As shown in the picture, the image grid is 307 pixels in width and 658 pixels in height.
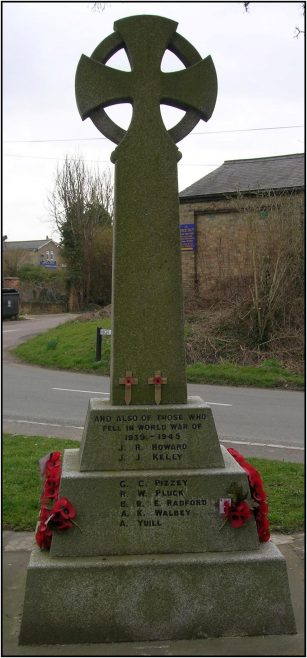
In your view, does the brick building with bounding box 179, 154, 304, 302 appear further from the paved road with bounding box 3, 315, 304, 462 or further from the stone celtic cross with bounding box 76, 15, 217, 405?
the stone celtic cross with bounding box 76, 15, 217, 405

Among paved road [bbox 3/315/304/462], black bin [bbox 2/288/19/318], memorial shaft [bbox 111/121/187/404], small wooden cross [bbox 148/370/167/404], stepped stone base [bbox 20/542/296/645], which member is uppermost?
black bin [bbox 2/288/19/318]

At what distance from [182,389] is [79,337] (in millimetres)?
16311

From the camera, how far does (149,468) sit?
151 inches

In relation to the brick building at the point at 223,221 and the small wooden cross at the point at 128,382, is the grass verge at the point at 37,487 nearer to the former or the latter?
the small wooden cross at the point at 128,382

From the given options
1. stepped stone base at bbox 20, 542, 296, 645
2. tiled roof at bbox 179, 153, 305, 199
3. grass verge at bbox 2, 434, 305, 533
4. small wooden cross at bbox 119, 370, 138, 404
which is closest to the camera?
stepped stone base at bbox 20, 542, 296, 645

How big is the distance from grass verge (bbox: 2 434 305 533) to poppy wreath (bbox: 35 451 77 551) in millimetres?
1474

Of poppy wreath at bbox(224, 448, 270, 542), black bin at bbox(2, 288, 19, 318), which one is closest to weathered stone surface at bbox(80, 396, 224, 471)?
poppy wreath at bbox(224, 448, 270, 542)

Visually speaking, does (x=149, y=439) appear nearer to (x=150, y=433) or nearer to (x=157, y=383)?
(x=150, y=433)

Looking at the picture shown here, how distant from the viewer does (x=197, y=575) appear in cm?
356

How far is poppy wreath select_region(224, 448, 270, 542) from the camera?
370 centimetres

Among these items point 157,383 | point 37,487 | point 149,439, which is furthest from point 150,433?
point 37,487

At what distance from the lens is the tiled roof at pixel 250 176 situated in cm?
2159

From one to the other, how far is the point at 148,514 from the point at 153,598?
445mm

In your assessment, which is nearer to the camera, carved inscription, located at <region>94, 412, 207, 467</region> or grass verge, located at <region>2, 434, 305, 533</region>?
carved inscription, located at <region>94, 412, 207, 467</region>
